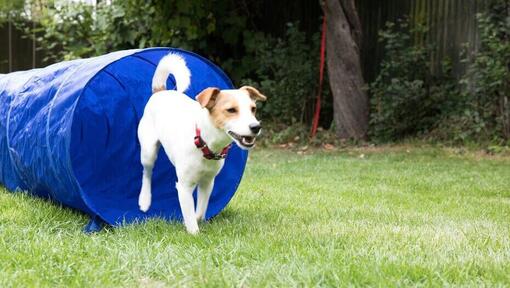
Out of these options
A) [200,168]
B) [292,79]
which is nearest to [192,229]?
[200,168]

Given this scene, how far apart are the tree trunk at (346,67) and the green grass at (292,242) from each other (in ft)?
13.1

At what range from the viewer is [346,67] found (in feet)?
33.1

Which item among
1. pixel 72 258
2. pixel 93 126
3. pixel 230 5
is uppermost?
pixel 230 5

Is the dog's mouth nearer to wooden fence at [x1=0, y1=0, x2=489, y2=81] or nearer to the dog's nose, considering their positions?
the dog's nose

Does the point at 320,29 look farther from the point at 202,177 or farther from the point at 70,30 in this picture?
the point at 202,177

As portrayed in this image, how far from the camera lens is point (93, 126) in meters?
4.20

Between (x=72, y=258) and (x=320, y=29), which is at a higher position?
(x=320, y=29)

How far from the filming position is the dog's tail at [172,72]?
14.0 feet

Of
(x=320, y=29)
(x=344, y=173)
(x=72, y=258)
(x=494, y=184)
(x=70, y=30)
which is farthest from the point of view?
(x=70, y=30)

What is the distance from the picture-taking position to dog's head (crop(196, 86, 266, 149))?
3.44 meters

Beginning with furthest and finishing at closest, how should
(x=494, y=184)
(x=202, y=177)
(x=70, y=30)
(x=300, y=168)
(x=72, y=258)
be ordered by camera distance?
(x=70, y=30), (x=300, y=168), (x=494, y=184), (x=202, y=177), (x=72, y=258)

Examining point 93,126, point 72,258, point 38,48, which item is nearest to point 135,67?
point 93,126

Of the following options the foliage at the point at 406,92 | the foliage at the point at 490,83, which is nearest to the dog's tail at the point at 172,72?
the foliage at the point at 490,83

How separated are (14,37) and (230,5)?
844 cm
